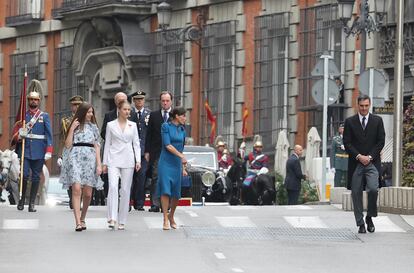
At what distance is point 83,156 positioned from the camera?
25.7 metres

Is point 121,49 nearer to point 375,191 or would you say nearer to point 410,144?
point 410,144

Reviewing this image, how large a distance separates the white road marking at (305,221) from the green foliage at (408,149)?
3.52 meters

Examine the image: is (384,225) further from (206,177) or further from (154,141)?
(206,177)

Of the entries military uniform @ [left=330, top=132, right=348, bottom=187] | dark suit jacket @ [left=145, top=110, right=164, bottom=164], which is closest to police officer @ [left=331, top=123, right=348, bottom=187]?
military uniform @ [left=330, top=132, right=348, bottom=187]

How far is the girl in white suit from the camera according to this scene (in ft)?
83.0

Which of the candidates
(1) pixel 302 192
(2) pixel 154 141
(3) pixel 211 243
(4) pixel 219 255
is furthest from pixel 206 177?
(4) pixel 219 255

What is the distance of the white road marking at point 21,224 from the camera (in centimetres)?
2567

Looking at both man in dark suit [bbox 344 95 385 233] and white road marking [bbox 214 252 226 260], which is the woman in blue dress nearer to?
man in dark suit [bbox 344 95 385 233]

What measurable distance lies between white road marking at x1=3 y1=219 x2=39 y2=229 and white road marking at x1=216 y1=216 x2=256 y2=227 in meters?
2.50

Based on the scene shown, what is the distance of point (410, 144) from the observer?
31125 millimetres

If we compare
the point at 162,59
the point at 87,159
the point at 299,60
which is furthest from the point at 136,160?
the point at 162,59

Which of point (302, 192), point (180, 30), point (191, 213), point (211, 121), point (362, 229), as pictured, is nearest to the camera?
point (362, 229)

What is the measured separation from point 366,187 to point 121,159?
3199 millimetres

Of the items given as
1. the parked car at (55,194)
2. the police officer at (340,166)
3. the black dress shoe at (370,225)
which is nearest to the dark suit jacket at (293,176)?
the police officer at (340,166)
